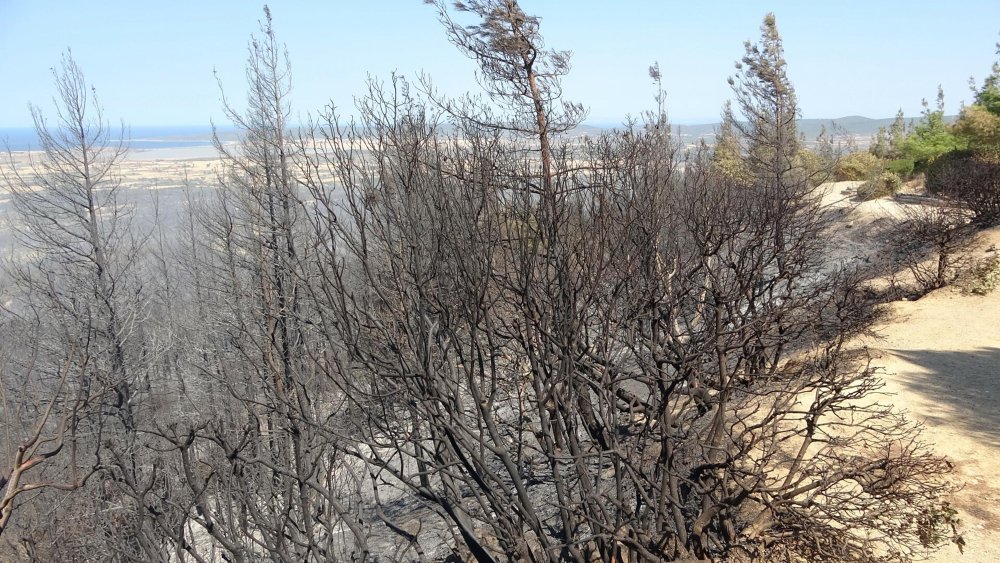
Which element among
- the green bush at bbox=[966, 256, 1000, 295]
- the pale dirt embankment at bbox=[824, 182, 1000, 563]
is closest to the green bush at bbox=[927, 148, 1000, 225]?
the pale dirt embankment at bbox=[824, 182, 1000, 563]

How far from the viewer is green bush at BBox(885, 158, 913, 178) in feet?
96.3

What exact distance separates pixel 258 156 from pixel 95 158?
3604 millimetres

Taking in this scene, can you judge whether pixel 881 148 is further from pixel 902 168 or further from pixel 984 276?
pixel 984 276

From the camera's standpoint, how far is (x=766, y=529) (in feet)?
22.2

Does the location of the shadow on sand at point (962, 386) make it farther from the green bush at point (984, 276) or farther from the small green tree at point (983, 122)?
the small green tree at point (983, 122)

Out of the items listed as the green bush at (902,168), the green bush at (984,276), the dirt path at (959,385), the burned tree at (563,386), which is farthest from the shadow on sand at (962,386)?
the green bush at (902,168)

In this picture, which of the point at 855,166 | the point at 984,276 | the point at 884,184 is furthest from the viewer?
the point at 855,166

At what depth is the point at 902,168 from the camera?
29.5 meters

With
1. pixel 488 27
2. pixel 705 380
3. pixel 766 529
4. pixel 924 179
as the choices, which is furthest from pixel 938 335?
pixel 924 179

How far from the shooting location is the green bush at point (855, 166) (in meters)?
30.5

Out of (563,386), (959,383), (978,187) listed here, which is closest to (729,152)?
(978,187)

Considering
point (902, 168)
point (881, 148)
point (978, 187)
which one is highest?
point (881, 148)

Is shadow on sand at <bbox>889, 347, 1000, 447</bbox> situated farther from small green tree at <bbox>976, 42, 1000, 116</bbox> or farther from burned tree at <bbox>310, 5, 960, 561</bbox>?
small green tree at <bbox>976, 42, 1000, 116</bbox>

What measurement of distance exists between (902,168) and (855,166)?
2344 millimetres
